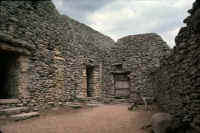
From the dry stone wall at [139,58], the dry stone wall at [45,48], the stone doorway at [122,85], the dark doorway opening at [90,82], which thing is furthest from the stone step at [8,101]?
the stone doorway at [122,85]

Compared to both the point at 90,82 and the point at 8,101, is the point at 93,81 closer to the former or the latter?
the point at 90,82

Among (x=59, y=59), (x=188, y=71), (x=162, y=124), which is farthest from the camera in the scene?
(x=59, y=59)

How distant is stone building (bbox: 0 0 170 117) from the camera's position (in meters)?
6.54

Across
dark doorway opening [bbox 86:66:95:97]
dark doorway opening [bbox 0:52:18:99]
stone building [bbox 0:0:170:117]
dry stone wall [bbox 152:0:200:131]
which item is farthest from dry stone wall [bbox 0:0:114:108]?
dry stone wall [bbox 152:0:200:131]

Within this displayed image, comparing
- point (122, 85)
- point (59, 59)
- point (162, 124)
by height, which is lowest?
point (162, 124)

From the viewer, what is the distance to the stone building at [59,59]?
6.54 metres

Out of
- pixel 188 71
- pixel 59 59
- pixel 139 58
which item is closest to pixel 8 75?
pixel 59 59

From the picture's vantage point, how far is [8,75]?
679 centimetres

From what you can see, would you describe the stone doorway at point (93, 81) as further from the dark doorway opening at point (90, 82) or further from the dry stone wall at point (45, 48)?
the dry stone wall at point (45, 48)

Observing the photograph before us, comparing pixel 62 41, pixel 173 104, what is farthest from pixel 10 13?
pixel 173 104

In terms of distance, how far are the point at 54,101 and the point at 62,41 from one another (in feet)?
10.0

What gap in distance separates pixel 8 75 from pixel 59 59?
2.42 metres

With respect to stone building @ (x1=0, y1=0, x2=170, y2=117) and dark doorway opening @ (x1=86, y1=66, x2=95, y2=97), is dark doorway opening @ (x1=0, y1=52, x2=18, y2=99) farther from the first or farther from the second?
dark doorway opening @ (x1=86, y1=66, x2=95, y2=97)

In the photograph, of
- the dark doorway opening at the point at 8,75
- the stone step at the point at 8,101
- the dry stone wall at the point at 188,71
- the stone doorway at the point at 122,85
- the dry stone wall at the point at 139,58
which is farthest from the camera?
the stone doorway at the point at 122,85
